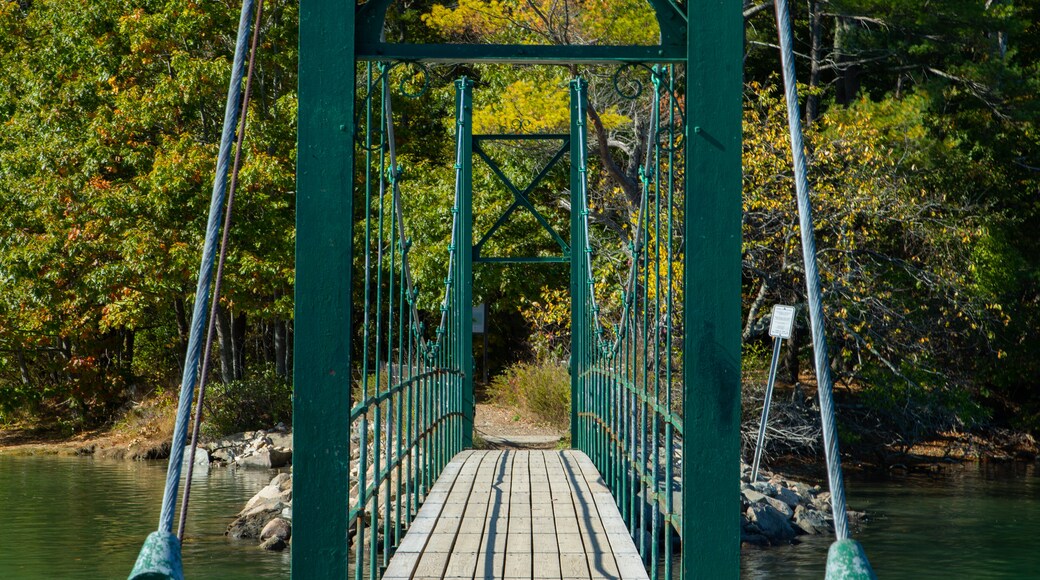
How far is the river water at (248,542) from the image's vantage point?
33.1 ft

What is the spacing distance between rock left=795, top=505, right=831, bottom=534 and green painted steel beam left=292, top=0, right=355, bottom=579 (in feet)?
31.8

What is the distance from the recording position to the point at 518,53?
353 cm

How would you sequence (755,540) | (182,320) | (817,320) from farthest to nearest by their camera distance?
(182,320)
(755,540)
(817,320)

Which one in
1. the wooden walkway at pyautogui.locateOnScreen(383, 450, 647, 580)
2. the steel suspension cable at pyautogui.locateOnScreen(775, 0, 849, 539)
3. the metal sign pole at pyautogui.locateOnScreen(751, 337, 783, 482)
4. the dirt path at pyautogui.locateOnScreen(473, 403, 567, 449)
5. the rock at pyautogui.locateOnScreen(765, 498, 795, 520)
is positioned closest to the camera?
the steel suspension cable at pyautogui.locateOnScreen(775, 0, 849, 539)

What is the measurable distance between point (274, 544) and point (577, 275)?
367 cm

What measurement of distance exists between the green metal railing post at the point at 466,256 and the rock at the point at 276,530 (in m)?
1.99

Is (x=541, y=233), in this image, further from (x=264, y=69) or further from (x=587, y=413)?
(x=587, y=413)

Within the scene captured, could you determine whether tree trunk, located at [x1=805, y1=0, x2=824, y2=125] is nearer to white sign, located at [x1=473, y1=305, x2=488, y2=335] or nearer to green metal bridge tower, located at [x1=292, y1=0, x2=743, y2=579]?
white sign, located at [x1=473, y1=305, x2=488, y2=335]

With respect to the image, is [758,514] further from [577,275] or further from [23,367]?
[23,367]

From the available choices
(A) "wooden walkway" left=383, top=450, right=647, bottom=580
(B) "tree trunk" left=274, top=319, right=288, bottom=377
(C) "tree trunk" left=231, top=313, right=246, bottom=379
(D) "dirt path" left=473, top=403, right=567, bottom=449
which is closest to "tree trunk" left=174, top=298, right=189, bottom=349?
(C) "tree trunk" left=231, top=313, right=246, bottom=379

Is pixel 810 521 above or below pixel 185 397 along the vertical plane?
below

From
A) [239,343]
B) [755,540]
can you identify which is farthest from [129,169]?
[755,540]

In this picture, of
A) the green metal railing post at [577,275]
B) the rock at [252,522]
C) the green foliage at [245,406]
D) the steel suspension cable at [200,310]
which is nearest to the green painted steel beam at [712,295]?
the steel suspension cable at [200,310]

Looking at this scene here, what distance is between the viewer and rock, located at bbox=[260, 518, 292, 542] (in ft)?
36.7
